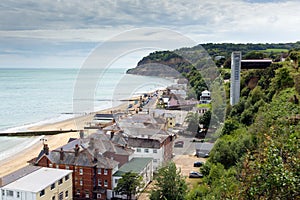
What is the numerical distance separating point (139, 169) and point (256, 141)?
395cm

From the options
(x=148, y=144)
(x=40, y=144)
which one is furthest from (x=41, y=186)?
(x=40, y=144)

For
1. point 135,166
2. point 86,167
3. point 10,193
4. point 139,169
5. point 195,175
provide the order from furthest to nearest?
point 195,175 → point 135,166 → point 139,169 → point 86,167 → point 10,193

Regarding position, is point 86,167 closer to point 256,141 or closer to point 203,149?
point 256,141

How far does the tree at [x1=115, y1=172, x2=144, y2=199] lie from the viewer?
32.1ft

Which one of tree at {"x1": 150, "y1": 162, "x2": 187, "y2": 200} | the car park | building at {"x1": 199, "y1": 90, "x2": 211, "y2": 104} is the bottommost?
the car park

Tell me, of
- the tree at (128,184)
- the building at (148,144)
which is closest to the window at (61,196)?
the tree at (128,184)

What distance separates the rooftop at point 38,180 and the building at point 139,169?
158cm

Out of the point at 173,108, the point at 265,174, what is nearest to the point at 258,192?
the point at 265,174

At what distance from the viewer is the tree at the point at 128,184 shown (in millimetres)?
9789

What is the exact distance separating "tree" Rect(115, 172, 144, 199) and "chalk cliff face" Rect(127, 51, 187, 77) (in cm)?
963

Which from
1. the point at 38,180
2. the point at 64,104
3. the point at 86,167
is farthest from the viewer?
the point at 64,104

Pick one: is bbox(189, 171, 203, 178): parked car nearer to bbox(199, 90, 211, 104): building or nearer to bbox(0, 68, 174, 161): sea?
bbox(0, 68, 174, 161): sea

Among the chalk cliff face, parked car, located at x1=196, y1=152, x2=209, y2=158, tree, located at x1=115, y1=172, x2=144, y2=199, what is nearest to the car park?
parked car, located at x1=196, y1=152, x2=209, y2=158

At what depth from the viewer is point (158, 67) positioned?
72.3 feet
